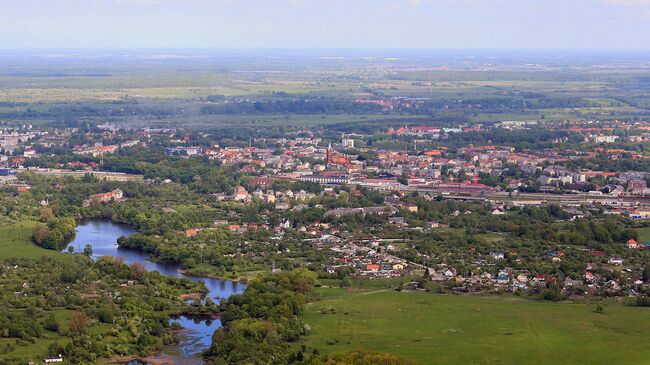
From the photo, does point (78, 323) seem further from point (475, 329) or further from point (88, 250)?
point (88, 250)

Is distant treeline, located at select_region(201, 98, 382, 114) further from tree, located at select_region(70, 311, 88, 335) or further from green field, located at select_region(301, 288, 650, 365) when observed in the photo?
tree, located at select_region(70, 311, 88, 335)

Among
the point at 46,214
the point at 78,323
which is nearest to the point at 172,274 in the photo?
the point at 78,323

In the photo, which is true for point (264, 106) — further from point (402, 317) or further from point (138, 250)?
point (402, 317)

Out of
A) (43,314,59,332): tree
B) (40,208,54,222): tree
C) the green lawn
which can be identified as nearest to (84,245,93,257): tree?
the green lawn

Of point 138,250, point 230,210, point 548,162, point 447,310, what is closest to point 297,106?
point 548,162

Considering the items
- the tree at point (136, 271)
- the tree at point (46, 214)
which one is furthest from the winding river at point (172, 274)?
the tree at point (136, 271)

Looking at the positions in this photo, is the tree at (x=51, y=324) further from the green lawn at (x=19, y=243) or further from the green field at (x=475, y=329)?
the green lawn at (x=19, y=243)
